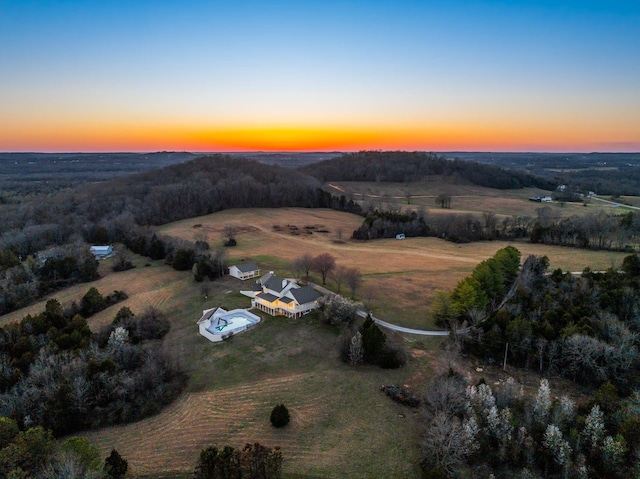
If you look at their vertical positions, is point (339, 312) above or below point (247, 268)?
below

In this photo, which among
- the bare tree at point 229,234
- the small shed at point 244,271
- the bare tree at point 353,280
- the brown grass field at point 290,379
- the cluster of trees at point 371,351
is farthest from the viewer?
the bare tree at point 229,234

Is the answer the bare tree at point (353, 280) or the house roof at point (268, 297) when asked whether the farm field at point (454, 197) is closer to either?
the bare tree at point (353, 280)

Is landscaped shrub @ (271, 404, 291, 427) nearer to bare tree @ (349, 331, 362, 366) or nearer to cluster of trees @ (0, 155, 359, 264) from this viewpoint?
bare tree @ (349, 331, 362, 366)

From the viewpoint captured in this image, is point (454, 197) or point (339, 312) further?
point (454, 197)

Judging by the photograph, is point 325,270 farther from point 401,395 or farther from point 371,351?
point 401,395

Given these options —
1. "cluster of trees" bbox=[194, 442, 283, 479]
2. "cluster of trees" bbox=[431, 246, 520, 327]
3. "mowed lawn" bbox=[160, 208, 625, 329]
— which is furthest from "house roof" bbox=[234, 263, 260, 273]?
"cluster of trees" bbox=[194, 442, 283, 479]

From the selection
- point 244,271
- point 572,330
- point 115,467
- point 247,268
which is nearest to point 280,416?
point 115,467

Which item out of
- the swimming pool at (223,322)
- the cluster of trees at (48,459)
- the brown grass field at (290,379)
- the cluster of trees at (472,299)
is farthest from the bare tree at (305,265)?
the cluster of trees at (48,459)
